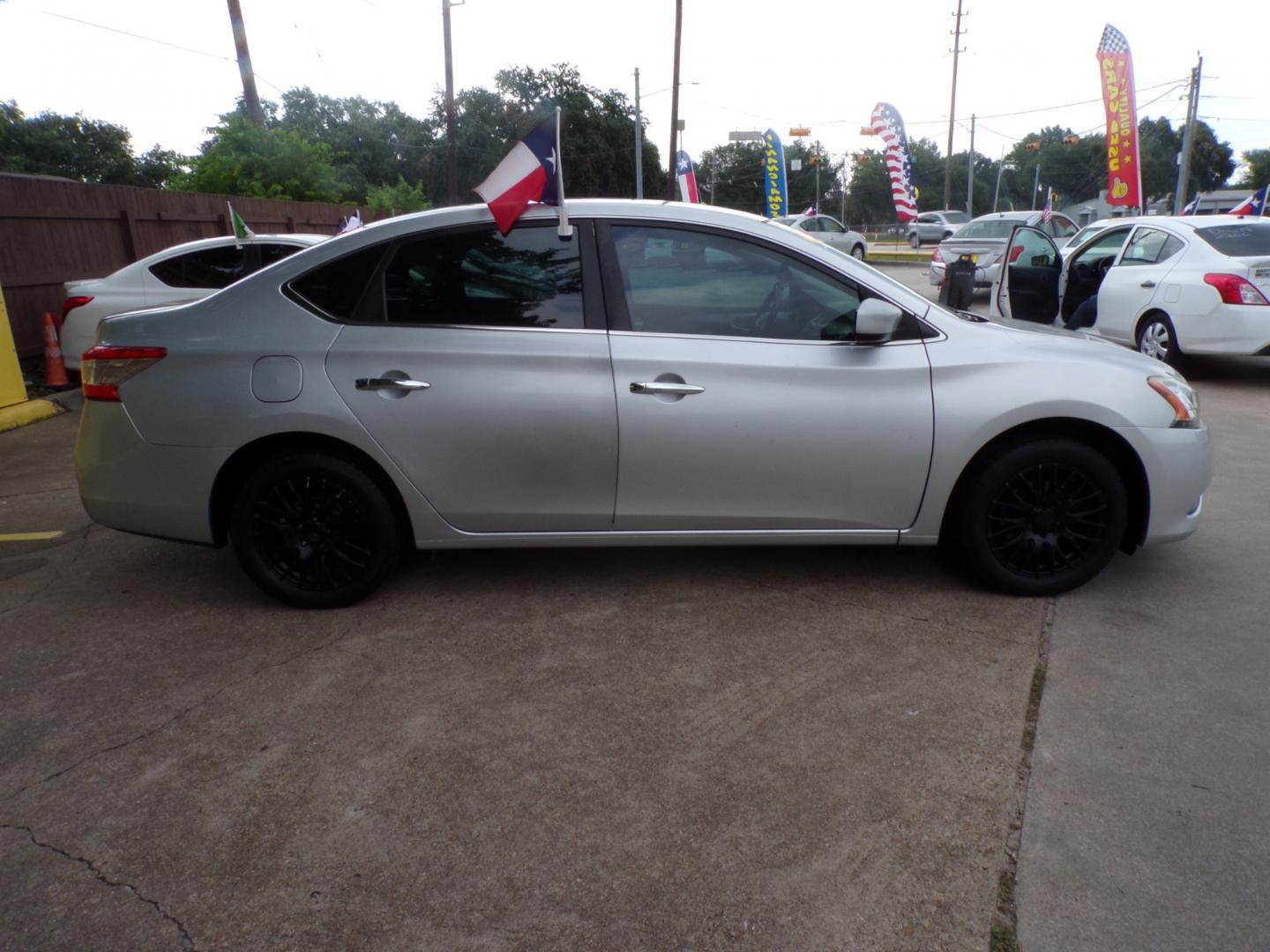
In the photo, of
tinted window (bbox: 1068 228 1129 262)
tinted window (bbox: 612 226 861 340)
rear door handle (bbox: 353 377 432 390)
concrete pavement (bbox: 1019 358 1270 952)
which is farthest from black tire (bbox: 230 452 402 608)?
tinted window (bbox: 1068 228 1129 262)

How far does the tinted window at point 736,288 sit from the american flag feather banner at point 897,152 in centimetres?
3342

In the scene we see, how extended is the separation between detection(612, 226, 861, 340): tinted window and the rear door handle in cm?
91

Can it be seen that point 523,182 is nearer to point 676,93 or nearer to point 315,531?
point 315,531

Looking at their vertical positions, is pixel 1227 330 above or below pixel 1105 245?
below

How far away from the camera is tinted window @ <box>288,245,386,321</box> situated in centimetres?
383

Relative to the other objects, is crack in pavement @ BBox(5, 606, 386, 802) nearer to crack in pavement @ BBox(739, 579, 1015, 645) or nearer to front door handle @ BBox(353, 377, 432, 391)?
front door handle @ BBox(353, 377, 432, 391)

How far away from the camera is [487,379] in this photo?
3717mm

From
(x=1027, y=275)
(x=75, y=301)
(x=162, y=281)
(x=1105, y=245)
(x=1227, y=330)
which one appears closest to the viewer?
(x=1227, y=330)

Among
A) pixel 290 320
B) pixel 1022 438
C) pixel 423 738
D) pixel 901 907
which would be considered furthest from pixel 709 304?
pixel 901 907

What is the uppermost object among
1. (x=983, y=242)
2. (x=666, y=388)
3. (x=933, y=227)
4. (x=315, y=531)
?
(x=933, y=227)

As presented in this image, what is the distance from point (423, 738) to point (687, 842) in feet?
3.17

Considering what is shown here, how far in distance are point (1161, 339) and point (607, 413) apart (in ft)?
23.7

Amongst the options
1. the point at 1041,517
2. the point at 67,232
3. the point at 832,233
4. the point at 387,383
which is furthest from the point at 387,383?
the point at 832,233

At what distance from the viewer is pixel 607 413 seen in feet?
12.2
